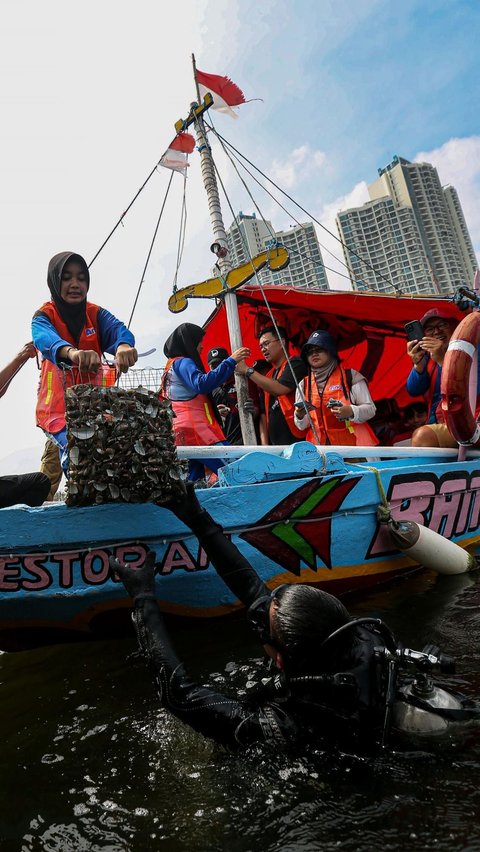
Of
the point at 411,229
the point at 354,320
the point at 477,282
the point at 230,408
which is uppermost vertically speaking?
the point at 411,229

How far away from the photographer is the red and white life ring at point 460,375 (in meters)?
3.73

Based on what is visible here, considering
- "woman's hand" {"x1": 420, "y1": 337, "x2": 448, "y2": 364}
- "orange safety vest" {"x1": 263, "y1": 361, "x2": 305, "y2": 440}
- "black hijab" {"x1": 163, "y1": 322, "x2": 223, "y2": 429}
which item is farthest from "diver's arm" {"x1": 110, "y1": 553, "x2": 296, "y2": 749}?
"woman's hand" {"x1": 420, "y1": 337, "x2": 448, "y2": 364}

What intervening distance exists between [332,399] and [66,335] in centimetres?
224

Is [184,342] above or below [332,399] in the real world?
above

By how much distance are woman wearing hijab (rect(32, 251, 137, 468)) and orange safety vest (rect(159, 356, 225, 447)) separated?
825 millimetres

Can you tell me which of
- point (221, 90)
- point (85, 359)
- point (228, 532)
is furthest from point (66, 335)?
point (221, 90)

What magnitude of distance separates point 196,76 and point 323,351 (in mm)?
3353

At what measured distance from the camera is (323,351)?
4.64 m

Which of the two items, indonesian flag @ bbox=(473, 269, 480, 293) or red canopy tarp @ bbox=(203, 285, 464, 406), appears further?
red canopy tarp @ bbox=(203, 285, 464, 406)

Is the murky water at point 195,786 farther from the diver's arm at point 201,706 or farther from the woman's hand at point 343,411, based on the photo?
the woman's hand at point 343,411

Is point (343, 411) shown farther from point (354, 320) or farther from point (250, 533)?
point (354, 320)

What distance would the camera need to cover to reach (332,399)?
4297mm

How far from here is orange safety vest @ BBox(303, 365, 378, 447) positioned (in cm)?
447

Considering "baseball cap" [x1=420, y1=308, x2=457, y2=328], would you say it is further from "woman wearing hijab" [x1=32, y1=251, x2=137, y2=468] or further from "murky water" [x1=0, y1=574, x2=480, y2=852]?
"murky water" [x1=0, y1=574, x2=480, y2=852]
